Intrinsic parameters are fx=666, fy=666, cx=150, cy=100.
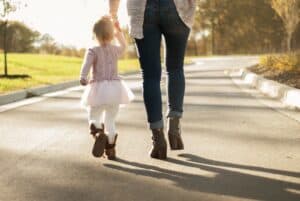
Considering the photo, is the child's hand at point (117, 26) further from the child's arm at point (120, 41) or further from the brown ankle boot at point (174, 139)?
the brown ankle boot at point (174, 139)

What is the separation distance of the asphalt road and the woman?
229 millimetres

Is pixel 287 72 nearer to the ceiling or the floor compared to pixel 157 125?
nearer to the floor

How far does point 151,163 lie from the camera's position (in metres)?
4.87

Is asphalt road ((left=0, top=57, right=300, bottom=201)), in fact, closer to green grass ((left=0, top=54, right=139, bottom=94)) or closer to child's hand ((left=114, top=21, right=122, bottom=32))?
child's hand ((left=114, top=21, right=122, bottom=32))

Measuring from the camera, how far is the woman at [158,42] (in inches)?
198

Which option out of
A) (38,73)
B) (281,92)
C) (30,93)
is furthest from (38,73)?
(281,92)

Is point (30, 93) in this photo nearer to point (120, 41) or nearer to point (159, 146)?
point (120, 41)

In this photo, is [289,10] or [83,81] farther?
[289,10]

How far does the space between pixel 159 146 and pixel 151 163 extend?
0.21 m

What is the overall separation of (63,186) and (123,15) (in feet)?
6.40

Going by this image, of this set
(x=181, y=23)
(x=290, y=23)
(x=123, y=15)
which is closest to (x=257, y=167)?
(x=181, y=23)

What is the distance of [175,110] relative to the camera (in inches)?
209

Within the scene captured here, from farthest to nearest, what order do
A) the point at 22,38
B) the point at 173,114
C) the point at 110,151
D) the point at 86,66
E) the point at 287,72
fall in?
the point at 22,38 < the point at 287,72 < the point at 173,114 < the point at 86,66 < the point at 110,151

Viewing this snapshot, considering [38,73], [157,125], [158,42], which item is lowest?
[38,73]
